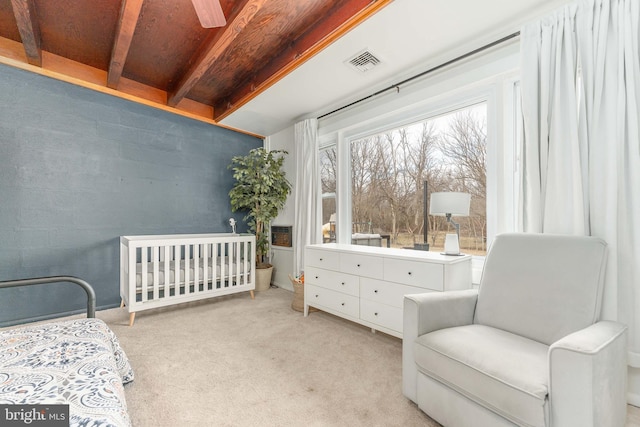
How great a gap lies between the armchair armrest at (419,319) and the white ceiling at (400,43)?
1797mm

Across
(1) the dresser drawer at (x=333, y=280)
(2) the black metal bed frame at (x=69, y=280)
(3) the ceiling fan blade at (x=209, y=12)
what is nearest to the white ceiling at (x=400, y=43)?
(3) the ceiling fan blade at (x=209, y=12)

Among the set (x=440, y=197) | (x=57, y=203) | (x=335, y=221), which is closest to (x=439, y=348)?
(x=440, y=197)

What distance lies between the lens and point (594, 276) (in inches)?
50.8

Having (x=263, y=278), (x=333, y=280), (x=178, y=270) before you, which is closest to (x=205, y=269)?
(x=178, y=270)

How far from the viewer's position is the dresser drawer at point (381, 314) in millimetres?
2075

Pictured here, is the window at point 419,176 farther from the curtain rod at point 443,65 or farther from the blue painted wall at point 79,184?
the blue painted wall at point 79,184

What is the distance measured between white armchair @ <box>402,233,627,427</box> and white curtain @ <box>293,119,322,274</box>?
2.08 m

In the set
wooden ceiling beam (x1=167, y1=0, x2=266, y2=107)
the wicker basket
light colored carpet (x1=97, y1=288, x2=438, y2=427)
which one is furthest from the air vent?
light colored carpet (x1=97, y1=288, x2=438, y2=427)

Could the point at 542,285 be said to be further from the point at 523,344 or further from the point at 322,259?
the point at 322,259

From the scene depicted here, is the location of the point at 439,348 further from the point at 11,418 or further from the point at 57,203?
the point at 57,203

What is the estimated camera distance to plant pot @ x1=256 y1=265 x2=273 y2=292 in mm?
3727

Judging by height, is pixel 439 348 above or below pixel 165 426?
above

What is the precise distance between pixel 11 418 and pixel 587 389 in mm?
1778

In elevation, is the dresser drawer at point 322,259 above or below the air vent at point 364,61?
below
